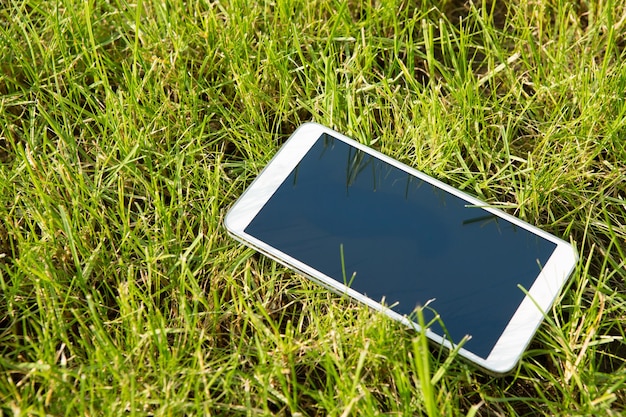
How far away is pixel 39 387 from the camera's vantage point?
119 cm

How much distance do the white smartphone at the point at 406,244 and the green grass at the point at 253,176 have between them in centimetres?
5

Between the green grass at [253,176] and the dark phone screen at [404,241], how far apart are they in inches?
2.4

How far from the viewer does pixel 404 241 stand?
128 cm

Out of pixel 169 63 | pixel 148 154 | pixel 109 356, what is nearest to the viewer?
pixel 109 356

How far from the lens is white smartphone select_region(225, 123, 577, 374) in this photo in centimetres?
120

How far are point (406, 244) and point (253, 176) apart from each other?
0.34 m

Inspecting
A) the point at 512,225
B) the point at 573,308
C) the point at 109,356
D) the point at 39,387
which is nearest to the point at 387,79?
the point at 512,225

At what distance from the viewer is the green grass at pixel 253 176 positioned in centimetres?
117

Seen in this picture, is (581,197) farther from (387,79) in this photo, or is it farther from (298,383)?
(298,383)

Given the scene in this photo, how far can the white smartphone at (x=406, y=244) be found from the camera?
3.93ft

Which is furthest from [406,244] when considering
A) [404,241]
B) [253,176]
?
[253,176]

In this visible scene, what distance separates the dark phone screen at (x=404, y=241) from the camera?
47.8 inches

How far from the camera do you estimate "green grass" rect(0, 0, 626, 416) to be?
1.17 metres

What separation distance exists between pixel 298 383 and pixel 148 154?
1.77 feet
